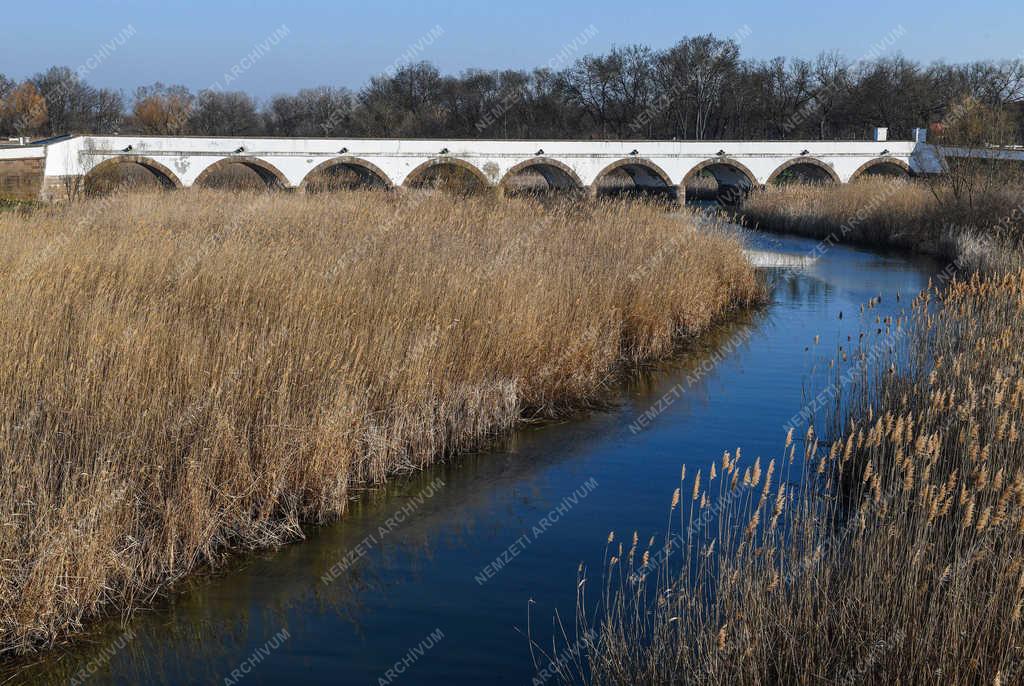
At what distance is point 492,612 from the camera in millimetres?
5180

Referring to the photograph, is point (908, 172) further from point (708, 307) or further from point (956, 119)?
point (708, 307)

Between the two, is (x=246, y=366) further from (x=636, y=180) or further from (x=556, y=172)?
(x=636, y=180)

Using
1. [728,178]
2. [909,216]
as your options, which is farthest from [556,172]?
[909,216]

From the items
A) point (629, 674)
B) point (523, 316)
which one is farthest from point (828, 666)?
point (523, 316)

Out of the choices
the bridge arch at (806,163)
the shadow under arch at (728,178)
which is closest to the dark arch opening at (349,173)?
the shadow under arch at (728,178)

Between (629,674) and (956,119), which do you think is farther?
(956,119)

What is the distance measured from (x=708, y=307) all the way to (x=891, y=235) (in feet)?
38.7

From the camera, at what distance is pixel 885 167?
4166 centimetres

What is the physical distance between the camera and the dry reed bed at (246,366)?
4.89m

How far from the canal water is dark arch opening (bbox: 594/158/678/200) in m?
28.1

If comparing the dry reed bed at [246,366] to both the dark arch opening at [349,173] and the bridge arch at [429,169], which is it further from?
the bridge arch at [429,169]

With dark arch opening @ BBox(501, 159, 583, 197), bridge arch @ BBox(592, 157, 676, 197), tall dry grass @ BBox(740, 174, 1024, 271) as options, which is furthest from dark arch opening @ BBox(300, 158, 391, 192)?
tall dry grass @ BBox(740, 174, 1024, 271)

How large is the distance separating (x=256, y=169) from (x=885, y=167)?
2593 cm

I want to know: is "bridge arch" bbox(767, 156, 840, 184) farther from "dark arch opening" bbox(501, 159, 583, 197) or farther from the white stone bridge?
"dark arch opening" bbox(501, 159, 583, 197)
